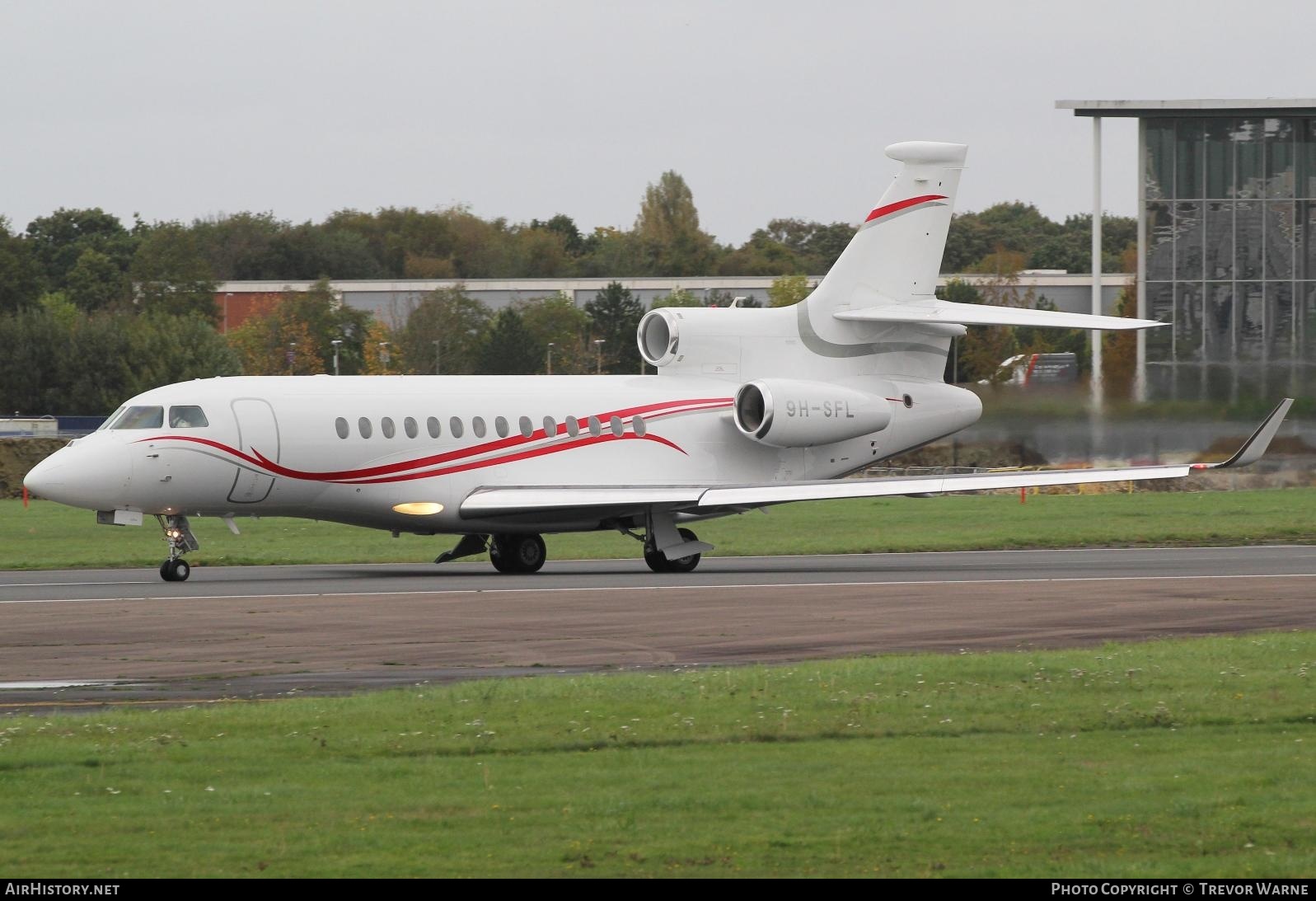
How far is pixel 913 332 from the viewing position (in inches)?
1314

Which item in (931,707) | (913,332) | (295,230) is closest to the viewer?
(931,707)

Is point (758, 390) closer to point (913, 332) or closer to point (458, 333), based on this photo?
point (913, 332)

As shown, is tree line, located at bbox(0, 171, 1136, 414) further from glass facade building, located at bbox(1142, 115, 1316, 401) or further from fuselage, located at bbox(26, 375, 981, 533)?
fuselage, located at bbox(26, 375, 981, 533)

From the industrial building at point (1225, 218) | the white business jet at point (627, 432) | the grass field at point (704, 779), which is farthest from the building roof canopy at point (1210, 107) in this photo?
the grass field at point (704, 779)

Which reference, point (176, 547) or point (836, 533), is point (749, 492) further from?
point (836, 533)

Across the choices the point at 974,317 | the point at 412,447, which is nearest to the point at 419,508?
the point at 412,447

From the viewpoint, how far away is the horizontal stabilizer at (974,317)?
Answer: 28984mm

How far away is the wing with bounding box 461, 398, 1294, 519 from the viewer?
28609 millimetres

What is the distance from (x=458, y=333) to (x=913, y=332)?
66.8 metres

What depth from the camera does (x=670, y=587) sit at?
26.0 meters

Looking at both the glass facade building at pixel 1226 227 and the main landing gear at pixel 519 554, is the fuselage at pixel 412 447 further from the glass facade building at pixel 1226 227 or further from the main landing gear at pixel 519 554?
the glass facade building at pixel 1226 227

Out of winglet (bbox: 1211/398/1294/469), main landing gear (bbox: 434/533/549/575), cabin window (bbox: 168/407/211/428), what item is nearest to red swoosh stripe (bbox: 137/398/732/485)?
cabin window (bbox: 168/407/211/428)

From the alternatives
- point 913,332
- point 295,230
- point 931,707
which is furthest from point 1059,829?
point 295,230

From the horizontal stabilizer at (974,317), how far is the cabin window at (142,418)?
1214 cm
